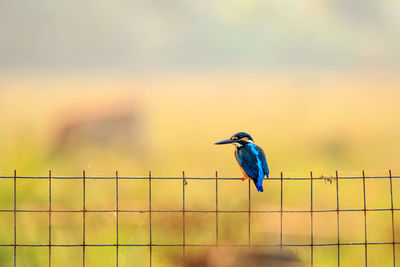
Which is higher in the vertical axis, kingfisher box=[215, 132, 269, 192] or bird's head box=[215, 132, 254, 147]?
bird's head box=[215, 132, 254, 147]

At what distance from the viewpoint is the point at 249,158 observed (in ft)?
14.7

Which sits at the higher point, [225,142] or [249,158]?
[225,142]

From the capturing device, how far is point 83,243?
3557mm

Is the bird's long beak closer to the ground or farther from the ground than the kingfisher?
farther from the ground

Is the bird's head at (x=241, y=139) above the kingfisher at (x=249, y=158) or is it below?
above

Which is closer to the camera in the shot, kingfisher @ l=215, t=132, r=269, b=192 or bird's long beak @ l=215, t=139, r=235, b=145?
kingfisher @ l=215, t=132, r=269, b=192

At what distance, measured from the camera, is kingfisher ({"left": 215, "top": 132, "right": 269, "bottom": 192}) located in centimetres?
430

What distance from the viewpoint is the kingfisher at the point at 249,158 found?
4.30m

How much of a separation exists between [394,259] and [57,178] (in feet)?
8.88

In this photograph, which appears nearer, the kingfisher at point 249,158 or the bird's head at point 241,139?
the kingfisher at point 249,158

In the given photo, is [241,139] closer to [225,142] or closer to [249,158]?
[225,142]

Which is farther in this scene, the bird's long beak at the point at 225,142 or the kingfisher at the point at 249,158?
the bird's long beak at the point at 225,142

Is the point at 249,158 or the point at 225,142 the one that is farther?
the point at 225,142

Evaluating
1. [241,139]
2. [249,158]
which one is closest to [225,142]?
[241,139]
